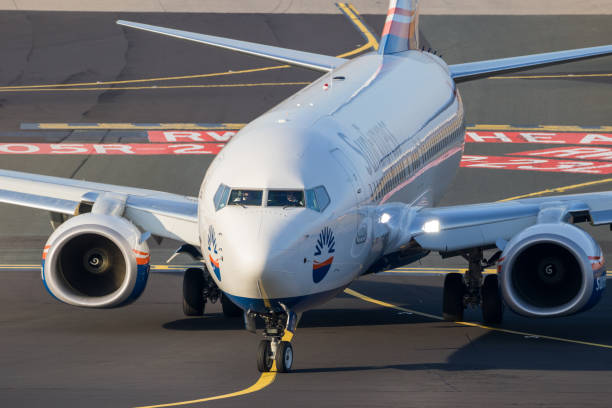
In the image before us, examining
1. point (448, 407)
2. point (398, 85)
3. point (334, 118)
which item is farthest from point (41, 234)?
point (448, 407)

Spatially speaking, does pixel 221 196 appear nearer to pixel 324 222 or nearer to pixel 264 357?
pixel 324 222

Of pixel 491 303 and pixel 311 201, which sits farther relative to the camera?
pixel 491 303

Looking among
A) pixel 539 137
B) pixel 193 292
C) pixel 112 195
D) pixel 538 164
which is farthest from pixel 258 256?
pixel 539 137

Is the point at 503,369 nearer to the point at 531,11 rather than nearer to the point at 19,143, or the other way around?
the point at 19,143

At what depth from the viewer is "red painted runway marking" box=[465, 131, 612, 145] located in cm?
5062

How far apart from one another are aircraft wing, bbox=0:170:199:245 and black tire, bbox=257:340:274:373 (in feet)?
16.0

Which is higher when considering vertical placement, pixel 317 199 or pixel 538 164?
pixel 538 164

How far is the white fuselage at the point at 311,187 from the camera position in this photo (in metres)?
20.6

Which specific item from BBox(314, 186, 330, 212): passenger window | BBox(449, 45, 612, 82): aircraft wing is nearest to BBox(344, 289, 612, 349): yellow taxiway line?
BBox(314, 186, 330, 212): passenger window

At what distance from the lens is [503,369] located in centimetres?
2258

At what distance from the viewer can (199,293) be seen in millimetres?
28719

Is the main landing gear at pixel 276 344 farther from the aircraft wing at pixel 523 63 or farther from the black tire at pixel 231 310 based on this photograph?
the aircraft wing at pixel 523 63

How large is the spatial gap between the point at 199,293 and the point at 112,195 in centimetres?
307

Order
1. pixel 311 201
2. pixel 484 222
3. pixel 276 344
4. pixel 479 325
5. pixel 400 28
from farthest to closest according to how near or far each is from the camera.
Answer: pixel 400 28, pixel 479 325, pixel 484 222, pixel 276 344, pixel 311 201
